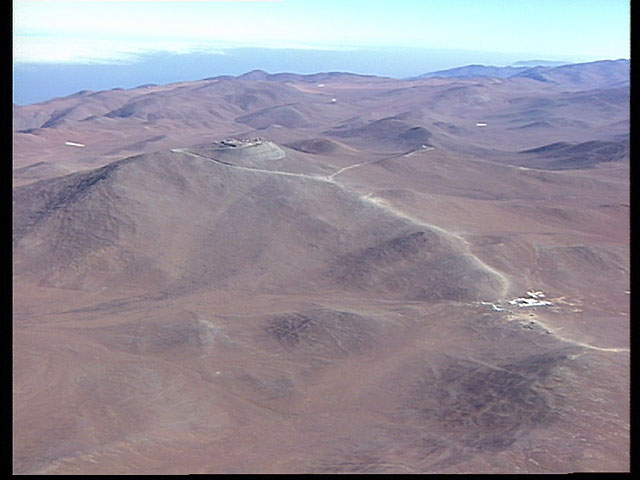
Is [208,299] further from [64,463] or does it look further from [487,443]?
[487,443]

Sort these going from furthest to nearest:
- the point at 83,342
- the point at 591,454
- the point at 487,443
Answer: the point at 83,342 → the point at 487,443 → the point at 591,454

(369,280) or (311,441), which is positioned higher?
(369,280)

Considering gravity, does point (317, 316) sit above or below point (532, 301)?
below

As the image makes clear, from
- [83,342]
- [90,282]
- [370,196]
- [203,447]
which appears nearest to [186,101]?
[370,196]

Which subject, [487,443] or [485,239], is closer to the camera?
[487,443]

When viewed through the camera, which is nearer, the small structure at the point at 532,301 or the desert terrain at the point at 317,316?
the desert terrain at the point at 317,316

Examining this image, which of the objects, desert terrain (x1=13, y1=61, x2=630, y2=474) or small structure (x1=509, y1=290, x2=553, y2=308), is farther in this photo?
small structure (x1=509, y1=290, x2=553, y2=308)

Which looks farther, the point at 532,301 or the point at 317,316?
the point at 532,301

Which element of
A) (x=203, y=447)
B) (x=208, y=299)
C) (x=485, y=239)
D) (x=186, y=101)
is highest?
(x=186, y=101)
